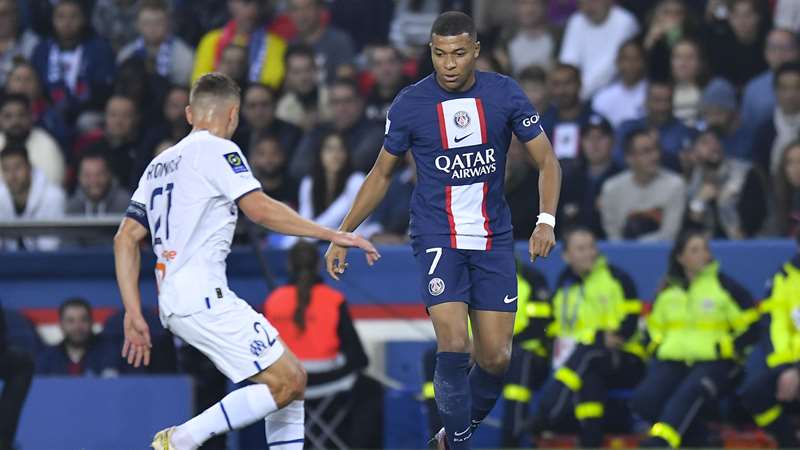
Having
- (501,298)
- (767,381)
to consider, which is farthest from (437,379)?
(767,381)

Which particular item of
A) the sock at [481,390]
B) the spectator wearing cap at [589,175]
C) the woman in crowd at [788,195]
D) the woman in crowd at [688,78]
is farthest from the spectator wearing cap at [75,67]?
the sock at [481,390]

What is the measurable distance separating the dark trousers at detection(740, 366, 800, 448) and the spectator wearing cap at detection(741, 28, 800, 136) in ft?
8.33

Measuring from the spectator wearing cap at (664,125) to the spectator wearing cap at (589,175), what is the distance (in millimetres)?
267

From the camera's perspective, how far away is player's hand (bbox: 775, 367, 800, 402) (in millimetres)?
11227

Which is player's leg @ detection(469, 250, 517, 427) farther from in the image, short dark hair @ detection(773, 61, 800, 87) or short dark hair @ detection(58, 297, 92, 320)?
short dark hair @ detection(773, 61, 800, 87)

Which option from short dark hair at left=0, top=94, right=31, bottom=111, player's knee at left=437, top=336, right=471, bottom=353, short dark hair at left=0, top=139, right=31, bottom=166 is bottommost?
player's knee at left=437, top=336, right=471, bottom=353

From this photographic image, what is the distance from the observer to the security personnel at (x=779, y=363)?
11.3m

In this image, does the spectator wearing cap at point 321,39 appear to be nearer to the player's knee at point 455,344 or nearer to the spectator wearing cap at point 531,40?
the spectator wearing cap at point 531,40

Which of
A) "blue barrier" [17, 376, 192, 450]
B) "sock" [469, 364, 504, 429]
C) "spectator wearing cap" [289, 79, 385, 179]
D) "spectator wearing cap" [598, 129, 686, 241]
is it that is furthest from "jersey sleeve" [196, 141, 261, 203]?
"spectator wearing cap" [289, 79, 385, 179]

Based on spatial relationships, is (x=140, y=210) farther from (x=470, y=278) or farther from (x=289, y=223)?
(x=470, y=278)

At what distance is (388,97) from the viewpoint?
13977 mm

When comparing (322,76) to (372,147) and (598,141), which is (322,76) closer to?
(372,147)

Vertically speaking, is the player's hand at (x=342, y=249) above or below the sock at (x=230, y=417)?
above

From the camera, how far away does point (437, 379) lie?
8.14 m
